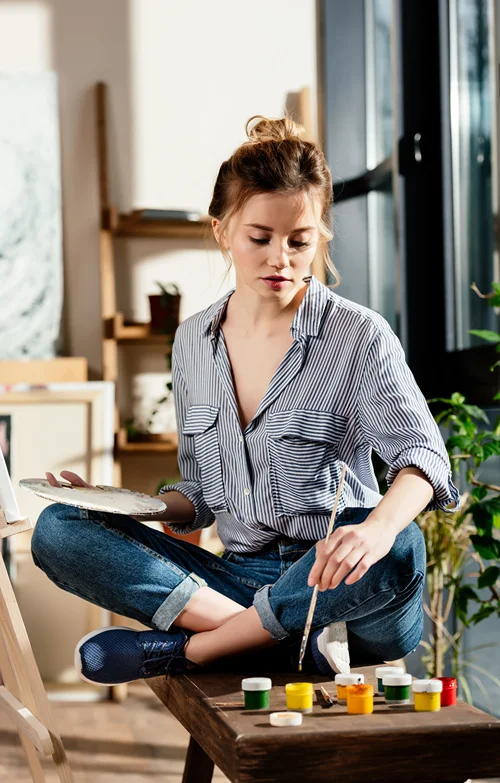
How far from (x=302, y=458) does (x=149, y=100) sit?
7.76 feet

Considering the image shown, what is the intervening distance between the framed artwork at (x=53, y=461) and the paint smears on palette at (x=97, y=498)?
1.59m

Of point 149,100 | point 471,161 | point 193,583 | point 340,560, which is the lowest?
point 193,583

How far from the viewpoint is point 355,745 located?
113cm

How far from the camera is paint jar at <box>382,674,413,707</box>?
126 centimetres

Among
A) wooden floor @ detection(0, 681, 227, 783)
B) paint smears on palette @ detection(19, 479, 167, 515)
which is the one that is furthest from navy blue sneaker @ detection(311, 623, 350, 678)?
wooden floor @ detection(0, 681, 227, 783)

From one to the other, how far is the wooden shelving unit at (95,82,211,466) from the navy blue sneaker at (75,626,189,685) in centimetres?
190

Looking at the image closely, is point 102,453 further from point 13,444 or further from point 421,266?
point 421,266

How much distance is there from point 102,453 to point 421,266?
1194 mm

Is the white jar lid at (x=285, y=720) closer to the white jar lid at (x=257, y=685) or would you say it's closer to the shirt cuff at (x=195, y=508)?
the white jar lid at (x=257, y=685)

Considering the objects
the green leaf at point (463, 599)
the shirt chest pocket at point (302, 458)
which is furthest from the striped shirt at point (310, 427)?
the green leaf at point (463, 599)

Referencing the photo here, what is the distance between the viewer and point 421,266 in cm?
301

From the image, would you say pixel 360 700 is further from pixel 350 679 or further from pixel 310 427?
pixel 310 427

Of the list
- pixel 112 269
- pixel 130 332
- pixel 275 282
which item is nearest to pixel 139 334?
pixel 130 332

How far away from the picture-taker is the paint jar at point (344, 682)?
4.18 feet
